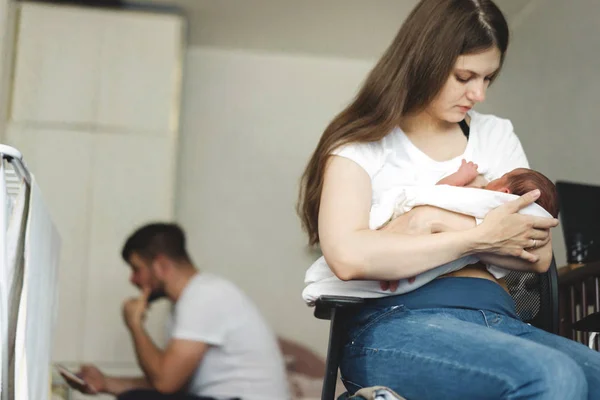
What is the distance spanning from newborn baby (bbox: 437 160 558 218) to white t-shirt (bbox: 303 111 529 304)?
0.05m

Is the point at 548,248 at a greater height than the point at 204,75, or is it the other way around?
the point at 204,75

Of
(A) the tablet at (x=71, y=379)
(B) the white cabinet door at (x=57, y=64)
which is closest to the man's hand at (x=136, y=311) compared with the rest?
(A) the tablet at (x=71, y=379)

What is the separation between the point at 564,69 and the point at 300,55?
1816mm

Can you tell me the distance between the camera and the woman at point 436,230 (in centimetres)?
109

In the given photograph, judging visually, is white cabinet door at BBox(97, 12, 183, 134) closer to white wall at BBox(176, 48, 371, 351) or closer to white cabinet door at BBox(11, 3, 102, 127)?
white cabinet door at BBox(11, 3, 102, 127)

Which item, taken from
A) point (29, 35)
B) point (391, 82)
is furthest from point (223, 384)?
point (29, 35)

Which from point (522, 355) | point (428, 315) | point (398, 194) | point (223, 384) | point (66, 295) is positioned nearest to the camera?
point (522, 355)

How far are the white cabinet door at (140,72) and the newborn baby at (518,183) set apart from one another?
9.09ft

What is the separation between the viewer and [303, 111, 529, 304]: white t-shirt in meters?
1.36

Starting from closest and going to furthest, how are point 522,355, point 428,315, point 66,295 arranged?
point 522,355 < point 428,315 < point 66,295

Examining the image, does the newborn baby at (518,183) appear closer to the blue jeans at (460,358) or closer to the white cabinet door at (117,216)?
the blue jeans at (460,358)

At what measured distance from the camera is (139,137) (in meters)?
3.97

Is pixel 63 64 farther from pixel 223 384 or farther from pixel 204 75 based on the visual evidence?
pixel 223 384

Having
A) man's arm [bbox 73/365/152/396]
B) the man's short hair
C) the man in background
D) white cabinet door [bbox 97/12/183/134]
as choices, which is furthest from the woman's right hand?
white cabinet door [bbox 97/12/183/134]
